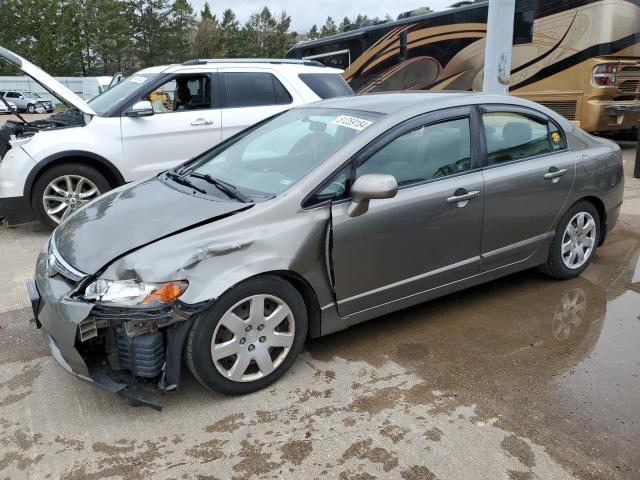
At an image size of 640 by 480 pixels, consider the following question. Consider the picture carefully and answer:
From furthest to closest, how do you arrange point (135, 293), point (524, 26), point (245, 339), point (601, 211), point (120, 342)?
point (524, 26) → point (601, 211) → point (245, 339) → point (120, 342) → point (135, 293)

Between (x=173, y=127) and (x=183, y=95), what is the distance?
Answer: 49 cm

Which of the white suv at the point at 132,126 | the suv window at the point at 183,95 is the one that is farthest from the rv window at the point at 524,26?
the suv window at the point at 183,95

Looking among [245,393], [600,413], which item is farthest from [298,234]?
[600,413]

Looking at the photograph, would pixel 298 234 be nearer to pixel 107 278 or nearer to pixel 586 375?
pixel 107 278

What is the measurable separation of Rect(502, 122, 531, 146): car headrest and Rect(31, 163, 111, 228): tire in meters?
4.15

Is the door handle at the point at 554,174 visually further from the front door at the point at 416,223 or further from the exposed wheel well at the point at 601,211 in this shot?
the front door at the point at 416,223

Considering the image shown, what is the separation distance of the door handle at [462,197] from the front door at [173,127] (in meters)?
3.54

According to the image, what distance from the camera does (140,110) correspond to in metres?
6.00

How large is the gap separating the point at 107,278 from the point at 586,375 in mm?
2683

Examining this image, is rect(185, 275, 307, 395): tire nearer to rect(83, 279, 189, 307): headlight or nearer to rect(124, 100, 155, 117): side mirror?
rect(83, 279, 189, 307): headlight

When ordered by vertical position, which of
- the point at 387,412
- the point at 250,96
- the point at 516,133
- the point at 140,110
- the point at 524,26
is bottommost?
the point at 387,412

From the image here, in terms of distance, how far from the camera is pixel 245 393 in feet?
9.94

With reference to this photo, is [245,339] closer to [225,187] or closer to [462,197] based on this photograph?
[225,187]

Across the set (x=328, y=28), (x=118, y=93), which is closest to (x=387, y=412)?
(x=118, y=93)
